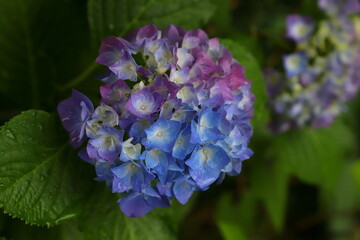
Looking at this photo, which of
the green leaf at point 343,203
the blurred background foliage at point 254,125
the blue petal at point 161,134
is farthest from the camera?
the green leaf at point 343,203

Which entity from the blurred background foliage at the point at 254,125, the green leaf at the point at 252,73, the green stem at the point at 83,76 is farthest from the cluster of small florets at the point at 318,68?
the green stem at the point at 83,76

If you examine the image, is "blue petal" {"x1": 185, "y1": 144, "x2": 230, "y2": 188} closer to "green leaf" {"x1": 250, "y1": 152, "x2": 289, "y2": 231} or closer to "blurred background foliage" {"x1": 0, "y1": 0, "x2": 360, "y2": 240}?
"blurred background foliage" {"x1": 0, "y1": 0, "x2": 360, "y2": 240}

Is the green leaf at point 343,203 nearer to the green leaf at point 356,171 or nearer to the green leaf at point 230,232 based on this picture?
the green leaf at point 356,171

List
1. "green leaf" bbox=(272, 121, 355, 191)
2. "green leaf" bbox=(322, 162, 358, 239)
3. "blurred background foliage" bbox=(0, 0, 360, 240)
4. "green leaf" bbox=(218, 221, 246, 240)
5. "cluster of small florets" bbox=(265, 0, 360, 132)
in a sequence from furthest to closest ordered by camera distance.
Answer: "green leaf" bbox=(322, 162, 358, 239), "green leaf" bbox=(272, 121, 355, 191), "cluster of small florets" bbox=(265, 0, 360, 132), "green leaf" bbox=(218, 221, 246, 240), "blurred background foliage" bbox=(0, 0, 360, 240)

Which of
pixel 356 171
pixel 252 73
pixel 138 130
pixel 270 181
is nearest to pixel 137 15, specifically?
pixel 252 73

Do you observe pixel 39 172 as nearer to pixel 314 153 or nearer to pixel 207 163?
pixel 207 163

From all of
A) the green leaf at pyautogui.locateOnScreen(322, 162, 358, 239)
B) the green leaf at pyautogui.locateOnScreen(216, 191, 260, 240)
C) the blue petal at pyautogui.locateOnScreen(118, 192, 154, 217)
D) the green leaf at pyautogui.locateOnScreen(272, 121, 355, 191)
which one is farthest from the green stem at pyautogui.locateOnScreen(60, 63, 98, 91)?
the green leaf at pyautogui.locateOnScreen(322, 162, 358, 239)

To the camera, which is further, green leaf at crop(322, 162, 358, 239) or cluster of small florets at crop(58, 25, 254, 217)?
green leaf at crop(322, 162, 358, 239)

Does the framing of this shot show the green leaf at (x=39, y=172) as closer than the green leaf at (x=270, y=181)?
Yes
